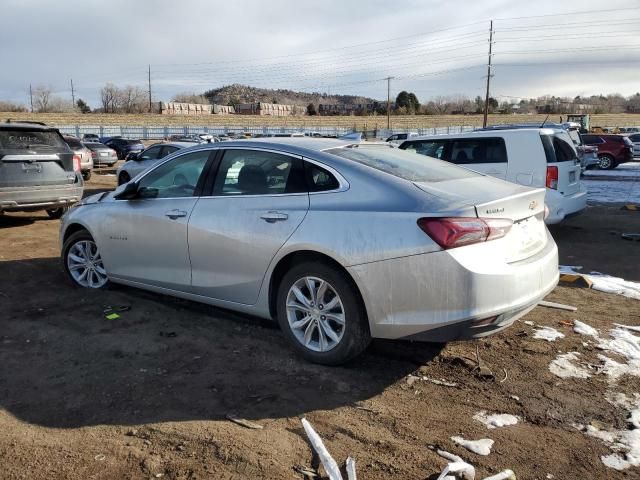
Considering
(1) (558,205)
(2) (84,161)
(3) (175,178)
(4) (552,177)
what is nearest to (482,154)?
(4) (552,177)

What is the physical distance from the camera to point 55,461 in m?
2.79

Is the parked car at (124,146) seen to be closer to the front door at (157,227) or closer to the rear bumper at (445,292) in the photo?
the front door at (157,227)

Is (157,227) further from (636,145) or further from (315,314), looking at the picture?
(636,145)

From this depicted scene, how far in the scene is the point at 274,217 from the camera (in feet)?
13.1

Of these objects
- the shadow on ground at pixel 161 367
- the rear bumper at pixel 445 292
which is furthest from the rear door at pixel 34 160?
the rear bumper at pixel 445 292

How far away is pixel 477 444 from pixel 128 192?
3.77 meters

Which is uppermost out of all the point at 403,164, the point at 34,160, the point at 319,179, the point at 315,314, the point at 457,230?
the point at 403,164

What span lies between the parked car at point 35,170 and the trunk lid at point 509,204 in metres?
7.32

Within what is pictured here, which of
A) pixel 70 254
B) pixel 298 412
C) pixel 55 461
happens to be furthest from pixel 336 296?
pixel 70 254

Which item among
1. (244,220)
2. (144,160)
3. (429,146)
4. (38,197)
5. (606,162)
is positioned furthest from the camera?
(606,162)

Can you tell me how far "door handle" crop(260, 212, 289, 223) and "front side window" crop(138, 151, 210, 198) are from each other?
37.7 inches

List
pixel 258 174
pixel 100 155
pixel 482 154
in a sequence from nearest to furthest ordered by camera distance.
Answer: pixel 258 174 → pixel 482 154 → pixel 100 155

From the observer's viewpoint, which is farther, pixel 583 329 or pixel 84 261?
pixel 84 261

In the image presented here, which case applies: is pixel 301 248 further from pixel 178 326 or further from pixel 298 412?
pixel 178 326
